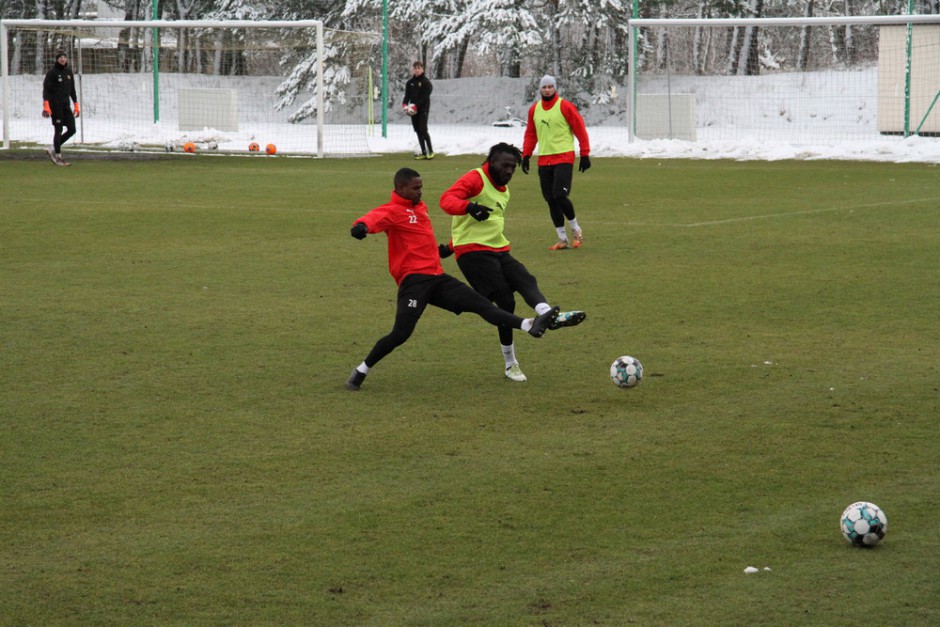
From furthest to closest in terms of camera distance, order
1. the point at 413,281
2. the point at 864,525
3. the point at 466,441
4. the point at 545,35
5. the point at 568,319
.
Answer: the point at 545,35 < the point at 413,281 < the point at 568,319 < the point at 466,441 < the point at 864,525

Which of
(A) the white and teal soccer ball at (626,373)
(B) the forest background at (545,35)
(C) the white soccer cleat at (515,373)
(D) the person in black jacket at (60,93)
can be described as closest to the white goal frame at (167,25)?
(D) the person in black jacket at (60,93)

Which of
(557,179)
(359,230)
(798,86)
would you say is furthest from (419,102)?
(359,230)

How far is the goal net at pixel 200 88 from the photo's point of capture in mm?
34312

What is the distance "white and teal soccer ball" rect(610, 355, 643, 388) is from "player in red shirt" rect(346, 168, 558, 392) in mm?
513

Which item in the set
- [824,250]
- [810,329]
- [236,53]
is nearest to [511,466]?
[810,329]

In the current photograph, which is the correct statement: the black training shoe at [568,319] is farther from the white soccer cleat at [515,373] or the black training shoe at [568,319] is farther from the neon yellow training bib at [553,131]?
the neon yellow training bib at [553,131]

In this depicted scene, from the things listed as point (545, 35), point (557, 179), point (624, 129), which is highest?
point (545, 35)

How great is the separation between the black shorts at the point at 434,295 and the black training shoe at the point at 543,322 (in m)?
0.36

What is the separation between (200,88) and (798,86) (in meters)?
17.2

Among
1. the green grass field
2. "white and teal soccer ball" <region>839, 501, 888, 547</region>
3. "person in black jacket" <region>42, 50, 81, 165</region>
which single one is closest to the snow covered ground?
"person in black jacket" <region>42, 50, 81, 165</region>

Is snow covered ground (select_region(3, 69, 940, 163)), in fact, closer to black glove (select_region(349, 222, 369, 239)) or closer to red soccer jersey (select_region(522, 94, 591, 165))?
red soccer jersey (select_region(522, 94, 591, 165))

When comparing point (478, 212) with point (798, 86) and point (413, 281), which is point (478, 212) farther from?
point (798, 86)

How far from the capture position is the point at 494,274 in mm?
8461

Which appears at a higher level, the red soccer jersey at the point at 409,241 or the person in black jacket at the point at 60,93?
the person in black jacket at the point at 60,93
